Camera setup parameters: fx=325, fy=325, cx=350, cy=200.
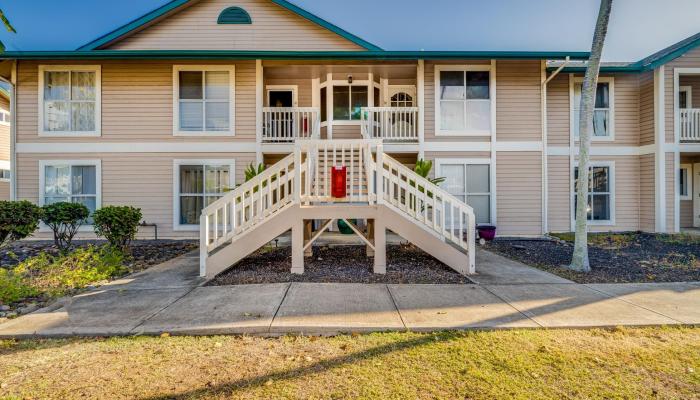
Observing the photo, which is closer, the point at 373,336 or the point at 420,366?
the point at 420,366

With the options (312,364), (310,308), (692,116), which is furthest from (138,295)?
(692,116)

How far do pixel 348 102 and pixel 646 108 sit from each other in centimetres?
1031

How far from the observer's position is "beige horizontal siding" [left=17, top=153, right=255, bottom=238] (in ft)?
34.6

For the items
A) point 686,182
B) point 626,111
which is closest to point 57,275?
point 626,111

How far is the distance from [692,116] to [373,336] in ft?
48.2

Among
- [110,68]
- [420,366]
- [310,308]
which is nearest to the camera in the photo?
[420,366]

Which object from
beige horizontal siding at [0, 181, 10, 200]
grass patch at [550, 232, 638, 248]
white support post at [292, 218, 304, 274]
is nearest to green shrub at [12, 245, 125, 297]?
white support post at [292, 218, 304, 274]

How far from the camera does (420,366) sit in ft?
9.41

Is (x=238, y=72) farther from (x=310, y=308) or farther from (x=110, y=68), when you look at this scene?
(x=310, y=308)

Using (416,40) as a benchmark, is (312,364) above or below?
below

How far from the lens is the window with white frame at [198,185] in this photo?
1072cm

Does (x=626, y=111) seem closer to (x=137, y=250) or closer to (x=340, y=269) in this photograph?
(x=340, y=269)

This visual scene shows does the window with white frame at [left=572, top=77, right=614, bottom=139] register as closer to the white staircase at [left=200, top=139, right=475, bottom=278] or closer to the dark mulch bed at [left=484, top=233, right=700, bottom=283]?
the dark mulch bed at [left=484, top=233, right=700, bottom=283]

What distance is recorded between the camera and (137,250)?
8.48 metres
